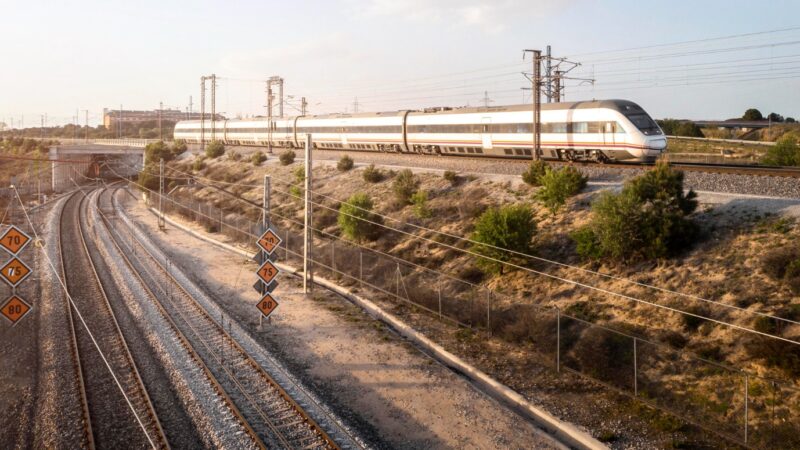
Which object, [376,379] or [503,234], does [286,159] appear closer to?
[503,234]

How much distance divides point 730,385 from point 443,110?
A: 31.8 metres

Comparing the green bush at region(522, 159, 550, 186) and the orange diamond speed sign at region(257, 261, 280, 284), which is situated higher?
the green bush at region(522, 159, 550, 186)

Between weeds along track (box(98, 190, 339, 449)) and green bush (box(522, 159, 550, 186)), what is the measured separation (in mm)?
16149

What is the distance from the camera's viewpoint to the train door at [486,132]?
127ft

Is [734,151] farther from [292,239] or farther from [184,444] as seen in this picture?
[184,444]

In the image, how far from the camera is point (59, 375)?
60.3ft

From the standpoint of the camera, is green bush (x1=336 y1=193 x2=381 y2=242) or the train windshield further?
green bush (x1=336 y1=193 x2=381 y2=242)

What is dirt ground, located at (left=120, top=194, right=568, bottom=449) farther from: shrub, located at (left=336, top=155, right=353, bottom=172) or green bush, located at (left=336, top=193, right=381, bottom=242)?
shrub, located at (left=336, top=155, right=353, bottom=172)

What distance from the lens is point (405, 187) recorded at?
37125 mm

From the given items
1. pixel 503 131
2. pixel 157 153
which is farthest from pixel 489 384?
pixel 157 153

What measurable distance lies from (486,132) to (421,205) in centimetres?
784

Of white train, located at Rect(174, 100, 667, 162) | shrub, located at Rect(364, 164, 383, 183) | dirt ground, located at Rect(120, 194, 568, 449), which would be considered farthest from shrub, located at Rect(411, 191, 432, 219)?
shrub, located at Rect(364, 164, 383, 183)

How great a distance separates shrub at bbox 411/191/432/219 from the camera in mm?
33812

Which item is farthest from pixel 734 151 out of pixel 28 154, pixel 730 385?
pixel 28 154
